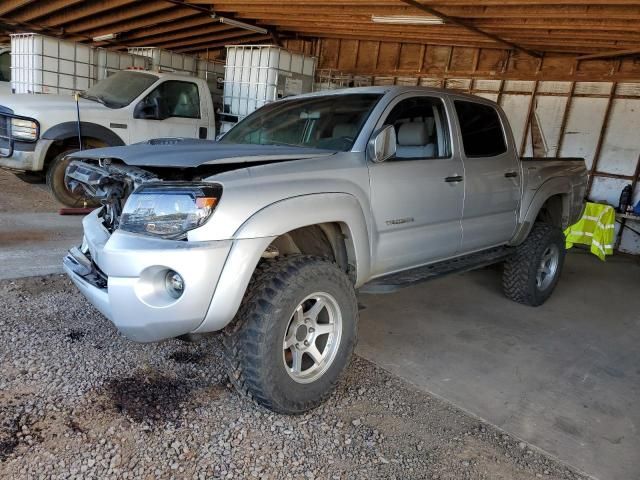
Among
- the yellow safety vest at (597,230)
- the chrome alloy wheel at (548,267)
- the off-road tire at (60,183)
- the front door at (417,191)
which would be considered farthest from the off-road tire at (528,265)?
the off-road tire at (60,183)

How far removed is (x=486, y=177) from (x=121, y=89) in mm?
5952

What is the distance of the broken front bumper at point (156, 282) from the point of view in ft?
7.30

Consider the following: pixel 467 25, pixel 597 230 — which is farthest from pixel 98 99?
pixel 597 230

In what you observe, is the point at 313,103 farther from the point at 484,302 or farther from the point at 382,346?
the point at 484,302

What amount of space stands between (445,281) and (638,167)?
4.77 m

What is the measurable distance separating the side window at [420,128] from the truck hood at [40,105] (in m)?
5.21

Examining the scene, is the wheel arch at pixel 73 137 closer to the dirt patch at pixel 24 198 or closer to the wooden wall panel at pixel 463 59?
the dirt patch at pixel 24 198

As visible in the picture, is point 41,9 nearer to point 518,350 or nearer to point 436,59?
point 436,59

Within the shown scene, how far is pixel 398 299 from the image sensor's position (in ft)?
15.8

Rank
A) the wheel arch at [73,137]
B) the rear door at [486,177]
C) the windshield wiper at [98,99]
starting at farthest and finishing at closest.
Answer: the windshield wiper at [98,99] → the wheel arch at [73,137] → the rear door at [486,177]

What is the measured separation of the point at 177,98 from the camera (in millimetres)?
7914

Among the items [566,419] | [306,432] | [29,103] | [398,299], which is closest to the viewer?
[306,432]

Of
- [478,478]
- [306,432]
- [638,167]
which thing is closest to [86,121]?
[306,432]

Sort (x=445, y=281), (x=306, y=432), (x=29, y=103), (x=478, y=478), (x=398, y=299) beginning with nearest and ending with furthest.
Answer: (x=478, y=478) < (x=306, y=432) < (x=398, y=299) < (x=445, y=281) < (x=29, y=103)
